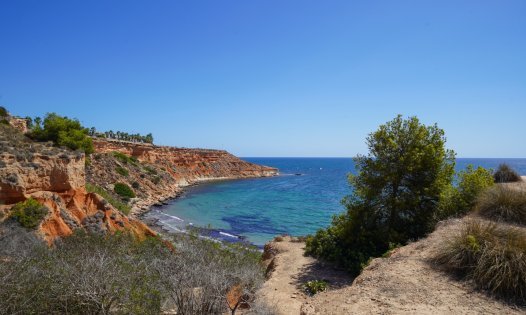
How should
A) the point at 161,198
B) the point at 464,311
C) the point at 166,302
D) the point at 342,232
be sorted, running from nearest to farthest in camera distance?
the point at 464,311 < the point at 166,302 < the point at 342,232 < the point at 161,198

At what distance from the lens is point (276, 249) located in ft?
56.7

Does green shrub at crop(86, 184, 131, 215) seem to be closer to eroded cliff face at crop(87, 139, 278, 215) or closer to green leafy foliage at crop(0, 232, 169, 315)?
eroded cliff face at crop(87, 139, 278, 215)

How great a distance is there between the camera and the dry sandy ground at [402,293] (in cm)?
673

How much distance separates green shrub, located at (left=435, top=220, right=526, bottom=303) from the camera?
6988 millimetres

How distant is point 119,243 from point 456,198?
49.3 feet

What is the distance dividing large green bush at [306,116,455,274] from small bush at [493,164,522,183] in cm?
992

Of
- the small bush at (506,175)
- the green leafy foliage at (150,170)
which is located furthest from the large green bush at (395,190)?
the green leafy foliage at (150,170)

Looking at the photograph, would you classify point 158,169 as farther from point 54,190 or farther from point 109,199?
point 54,190

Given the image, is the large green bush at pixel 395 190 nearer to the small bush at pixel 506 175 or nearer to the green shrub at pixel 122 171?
the small bush at pixel 506 175

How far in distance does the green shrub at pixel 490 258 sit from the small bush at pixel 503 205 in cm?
313

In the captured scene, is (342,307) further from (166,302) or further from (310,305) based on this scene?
(166,302)

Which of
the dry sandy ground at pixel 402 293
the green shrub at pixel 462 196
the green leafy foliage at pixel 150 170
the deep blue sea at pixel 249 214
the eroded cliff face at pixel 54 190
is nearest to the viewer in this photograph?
the dry sandy ground at pixel 402 293

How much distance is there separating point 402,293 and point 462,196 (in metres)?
8.12

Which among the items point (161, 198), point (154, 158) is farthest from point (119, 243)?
point (154, 158)
